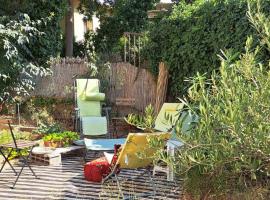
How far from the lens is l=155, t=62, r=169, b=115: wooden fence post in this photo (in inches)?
353

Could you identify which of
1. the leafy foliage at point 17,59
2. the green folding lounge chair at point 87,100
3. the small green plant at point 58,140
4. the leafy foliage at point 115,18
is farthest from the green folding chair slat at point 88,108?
the leafy foliage at point 115,18

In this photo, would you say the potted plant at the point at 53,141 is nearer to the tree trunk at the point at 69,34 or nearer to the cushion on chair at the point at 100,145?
the cushion on chair at the point at 100,145

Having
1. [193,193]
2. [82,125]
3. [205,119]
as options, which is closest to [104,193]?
[193,193]

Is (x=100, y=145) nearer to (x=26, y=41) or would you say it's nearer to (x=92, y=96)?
(x=92, y=96)

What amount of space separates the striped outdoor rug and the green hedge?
88.2 inches

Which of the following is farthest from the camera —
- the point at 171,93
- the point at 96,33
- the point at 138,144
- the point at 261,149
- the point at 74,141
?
the point at 96,33

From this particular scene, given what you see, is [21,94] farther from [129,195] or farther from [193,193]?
[193,193]

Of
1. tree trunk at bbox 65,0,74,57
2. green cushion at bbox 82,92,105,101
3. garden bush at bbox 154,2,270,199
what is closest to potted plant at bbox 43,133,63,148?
green cushion at bbox 82,92,105,101

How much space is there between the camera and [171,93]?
30.0ft

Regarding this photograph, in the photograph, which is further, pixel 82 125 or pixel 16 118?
pixel 16 118

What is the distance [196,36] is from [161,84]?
5.49ft

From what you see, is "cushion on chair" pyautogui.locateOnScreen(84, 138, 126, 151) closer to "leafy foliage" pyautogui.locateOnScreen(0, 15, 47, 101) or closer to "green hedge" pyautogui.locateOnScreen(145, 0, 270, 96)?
"green hedge" pyautogui.locateOnScreen(145, 0, 270, 96)

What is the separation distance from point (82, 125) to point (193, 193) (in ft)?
15.9

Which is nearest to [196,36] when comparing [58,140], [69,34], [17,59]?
[58,140]
